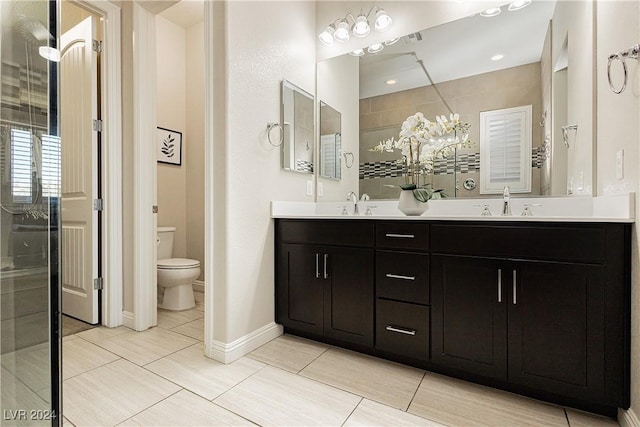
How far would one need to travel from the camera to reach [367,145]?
242 centimetres

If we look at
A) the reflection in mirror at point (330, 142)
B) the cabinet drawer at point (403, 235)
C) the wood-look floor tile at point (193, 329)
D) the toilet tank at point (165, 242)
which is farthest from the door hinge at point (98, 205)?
the cabinet drawer at point (403, 235)

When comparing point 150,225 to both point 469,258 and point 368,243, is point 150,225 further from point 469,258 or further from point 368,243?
point 469,258

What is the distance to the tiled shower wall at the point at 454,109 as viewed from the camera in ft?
6.25

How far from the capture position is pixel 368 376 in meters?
1.65

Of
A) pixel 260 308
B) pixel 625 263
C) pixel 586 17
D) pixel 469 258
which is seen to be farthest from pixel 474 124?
pixel 260 308

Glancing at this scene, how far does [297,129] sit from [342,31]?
2.67ft

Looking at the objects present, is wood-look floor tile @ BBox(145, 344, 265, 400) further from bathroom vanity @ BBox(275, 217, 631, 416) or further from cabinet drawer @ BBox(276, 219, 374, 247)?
cabinet drawer @ BBox(276, 219, 374, 247)

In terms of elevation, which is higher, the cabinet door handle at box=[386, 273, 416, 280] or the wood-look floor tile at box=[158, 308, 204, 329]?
the cabinet door handle at box=[386, 273, 416, 280]

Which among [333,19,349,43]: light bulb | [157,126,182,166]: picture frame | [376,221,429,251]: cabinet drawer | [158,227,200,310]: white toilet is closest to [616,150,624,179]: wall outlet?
[376,221,429,251]: cabinet drawer

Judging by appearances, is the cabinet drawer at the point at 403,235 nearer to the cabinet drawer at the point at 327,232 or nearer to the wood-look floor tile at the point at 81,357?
the cabinet drawer at the point at 327,232

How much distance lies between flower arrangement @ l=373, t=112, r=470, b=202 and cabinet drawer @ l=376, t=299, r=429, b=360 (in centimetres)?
81

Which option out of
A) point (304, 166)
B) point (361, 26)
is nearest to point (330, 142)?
point (304, 166)

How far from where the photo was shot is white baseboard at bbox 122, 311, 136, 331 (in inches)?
90.0

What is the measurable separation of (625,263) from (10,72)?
218cm
